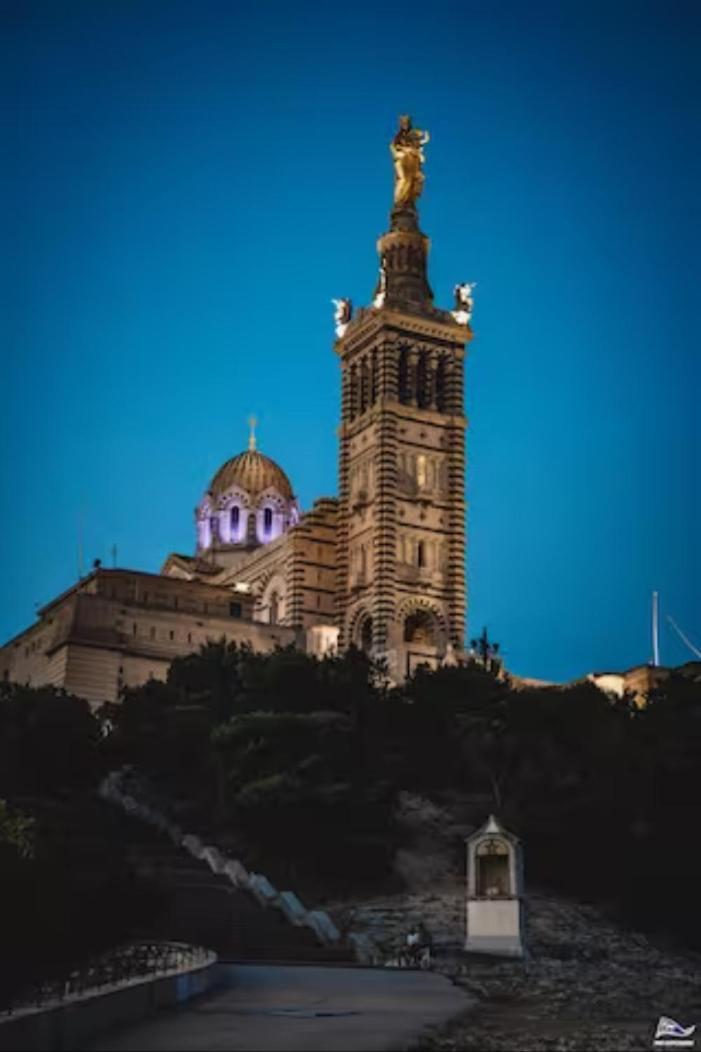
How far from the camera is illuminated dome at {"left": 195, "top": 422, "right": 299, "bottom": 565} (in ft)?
310

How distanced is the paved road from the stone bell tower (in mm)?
43890

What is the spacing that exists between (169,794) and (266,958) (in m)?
20.4

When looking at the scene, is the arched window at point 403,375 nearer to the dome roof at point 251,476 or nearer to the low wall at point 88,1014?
the dome roof at point 251,476

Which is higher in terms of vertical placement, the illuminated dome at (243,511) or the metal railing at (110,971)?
the illuminated dome at (243,511)

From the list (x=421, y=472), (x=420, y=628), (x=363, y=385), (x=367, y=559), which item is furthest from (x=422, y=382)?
(x=420, y=628)

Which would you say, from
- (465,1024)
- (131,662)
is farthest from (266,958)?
(131,662)

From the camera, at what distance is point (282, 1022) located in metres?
20.3

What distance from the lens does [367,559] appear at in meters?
76.6

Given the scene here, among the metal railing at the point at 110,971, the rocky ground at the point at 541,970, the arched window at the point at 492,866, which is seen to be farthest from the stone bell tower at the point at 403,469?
the metal railing at the point at 110,971

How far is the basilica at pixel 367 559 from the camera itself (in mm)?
73688

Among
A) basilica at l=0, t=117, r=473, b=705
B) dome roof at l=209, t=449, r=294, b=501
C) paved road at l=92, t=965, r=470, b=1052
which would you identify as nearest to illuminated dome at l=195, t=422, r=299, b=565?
dome roof at l=209, t=449, r=294, b=501

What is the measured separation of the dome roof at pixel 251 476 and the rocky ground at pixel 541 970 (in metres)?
45.6

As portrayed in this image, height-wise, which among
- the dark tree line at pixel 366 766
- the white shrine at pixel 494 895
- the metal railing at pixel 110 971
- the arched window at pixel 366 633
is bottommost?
the metal railing at pixel 110 971

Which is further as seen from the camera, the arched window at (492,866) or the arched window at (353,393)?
Result: the arched window at (353,393)
